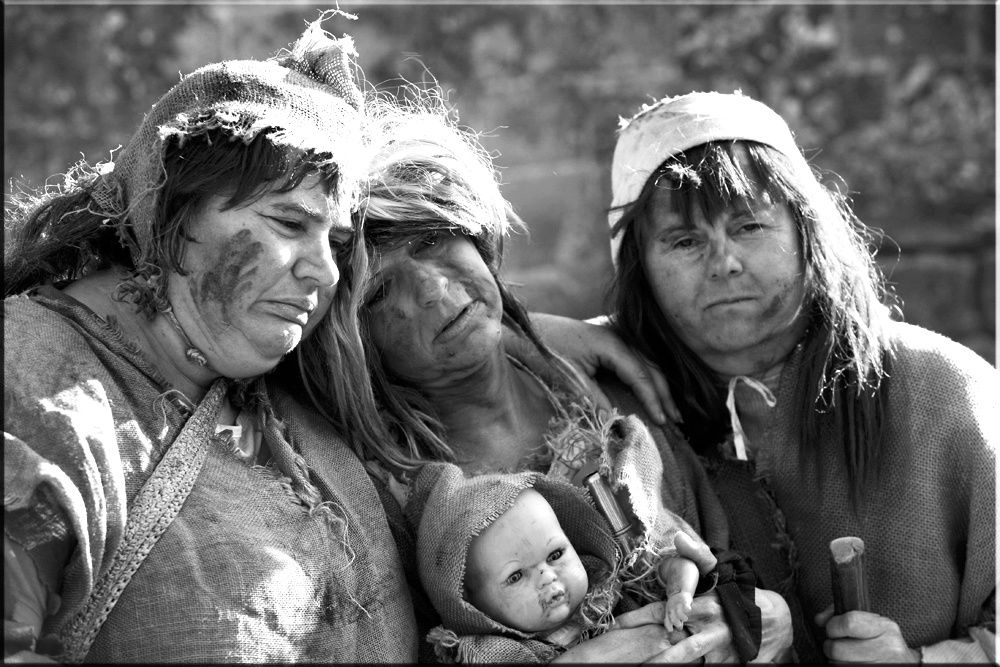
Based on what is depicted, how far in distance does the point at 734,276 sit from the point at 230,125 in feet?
3.95

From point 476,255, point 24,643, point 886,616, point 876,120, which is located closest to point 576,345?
point 476,255

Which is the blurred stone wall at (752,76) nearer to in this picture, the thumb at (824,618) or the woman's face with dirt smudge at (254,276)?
the thumb at (824,618)

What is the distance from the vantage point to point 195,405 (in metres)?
2.30

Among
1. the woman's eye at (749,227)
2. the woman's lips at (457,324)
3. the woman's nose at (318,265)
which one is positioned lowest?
the woman's lips at (457,324)

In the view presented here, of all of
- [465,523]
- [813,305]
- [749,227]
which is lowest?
[465,523]

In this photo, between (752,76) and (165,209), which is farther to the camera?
(752,76)

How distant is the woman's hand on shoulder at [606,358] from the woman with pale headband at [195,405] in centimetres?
68

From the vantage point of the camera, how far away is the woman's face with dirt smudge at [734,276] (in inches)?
106

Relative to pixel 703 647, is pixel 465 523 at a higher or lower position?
higher

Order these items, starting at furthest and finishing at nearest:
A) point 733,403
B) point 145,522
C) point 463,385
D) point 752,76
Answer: point 752,76
point 733,403
point 463,385
point 145,522

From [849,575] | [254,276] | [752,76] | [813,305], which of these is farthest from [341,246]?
[752,76]

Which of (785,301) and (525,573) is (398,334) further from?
(785,301)

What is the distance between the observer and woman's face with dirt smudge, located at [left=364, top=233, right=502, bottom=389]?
2564mm

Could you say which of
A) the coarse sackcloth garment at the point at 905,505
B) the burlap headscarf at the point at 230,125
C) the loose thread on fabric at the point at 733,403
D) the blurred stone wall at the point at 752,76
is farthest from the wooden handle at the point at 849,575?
the blurred stone wall at the point at 752,76
